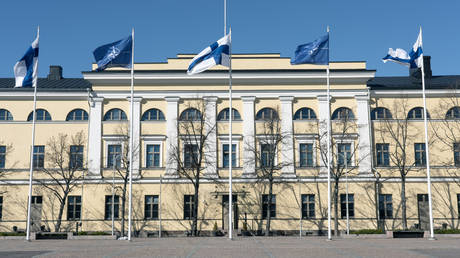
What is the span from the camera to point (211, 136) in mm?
40844

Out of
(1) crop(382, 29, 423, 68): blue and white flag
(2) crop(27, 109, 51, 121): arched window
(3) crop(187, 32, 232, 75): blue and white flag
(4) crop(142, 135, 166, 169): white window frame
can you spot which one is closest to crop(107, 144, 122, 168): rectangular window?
(4) crop(142, 135, 166, 169): white window frame

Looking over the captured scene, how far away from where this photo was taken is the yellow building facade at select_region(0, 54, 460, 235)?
40.0 meters

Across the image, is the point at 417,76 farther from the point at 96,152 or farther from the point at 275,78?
the point at 96,152

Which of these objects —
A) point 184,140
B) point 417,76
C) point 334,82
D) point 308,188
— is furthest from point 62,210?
point 417,76

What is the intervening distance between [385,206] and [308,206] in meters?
6.11

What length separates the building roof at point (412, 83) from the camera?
4244 cm

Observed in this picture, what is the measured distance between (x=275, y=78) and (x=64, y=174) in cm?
1858

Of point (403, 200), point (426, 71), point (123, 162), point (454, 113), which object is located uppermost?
point (426, 71)

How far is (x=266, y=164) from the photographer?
134 feet

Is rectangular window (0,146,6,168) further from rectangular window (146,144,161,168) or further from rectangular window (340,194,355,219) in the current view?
rectangular window (340,194,355,219)

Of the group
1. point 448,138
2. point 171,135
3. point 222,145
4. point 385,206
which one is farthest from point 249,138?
point 448,138

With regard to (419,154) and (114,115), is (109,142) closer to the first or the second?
(114,115)

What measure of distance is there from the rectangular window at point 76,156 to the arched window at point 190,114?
861cm

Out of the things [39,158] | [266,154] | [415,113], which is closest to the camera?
[266,154]
